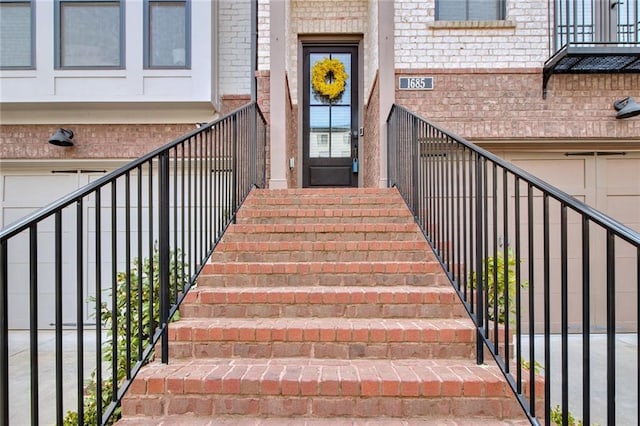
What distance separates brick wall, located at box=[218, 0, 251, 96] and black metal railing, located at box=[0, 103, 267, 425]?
77 centimetres

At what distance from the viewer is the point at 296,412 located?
1.79 metres

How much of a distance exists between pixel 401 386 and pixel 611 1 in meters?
4.90

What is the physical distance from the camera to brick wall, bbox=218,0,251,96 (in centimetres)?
481

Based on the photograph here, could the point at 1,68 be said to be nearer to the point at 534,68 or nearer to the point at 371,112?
the point at 371,112

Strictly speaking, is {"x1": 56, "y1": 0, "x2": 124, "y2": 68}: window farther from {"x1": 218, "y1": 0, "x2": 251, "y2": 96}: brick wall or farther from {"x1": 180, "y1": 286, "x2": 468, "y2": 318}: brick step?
{"x1": 180, "y1": 286, "x2": 468, "y2": 318}: brick step

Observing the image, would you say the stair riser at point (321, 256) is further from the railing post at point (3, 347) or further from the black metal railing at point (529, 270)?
the railing post at point (3, 347)

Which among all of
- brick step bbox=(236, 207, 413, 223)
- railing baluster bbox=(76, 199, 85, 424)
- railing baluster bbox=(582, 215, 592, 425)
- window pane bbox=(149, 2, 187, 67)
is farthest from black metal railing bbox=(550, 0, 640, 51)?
railing baluster bbox=(76, 199, 85, 424)

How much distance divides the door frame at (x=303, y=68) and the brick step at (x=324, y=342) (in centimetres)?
340

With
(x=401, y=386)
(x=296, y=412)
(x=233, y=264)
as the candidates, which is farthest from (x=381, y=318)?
(x=233, y=264)

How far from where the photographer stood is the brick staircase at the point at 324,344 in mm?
1783

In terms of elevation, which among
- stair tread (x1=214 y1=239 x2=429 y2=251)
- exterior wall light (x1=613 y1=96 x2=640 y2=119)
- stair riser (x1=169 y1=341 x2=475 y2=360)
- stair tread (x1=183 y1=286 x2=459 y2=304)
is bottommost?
stair riser (x1=169 y1=341 x2=475 y2=360)

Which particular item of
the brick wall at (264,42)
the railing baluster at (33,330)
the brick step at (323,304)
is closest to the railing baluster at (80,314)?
the railing baluster at (33,330)

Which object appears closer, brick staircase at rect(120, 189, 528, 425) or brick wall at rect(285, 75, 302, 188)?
brick staircase at rect(120, 189, 528, 425)

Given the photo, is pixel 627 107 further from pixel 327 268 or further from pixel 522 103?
pixel 327 268
